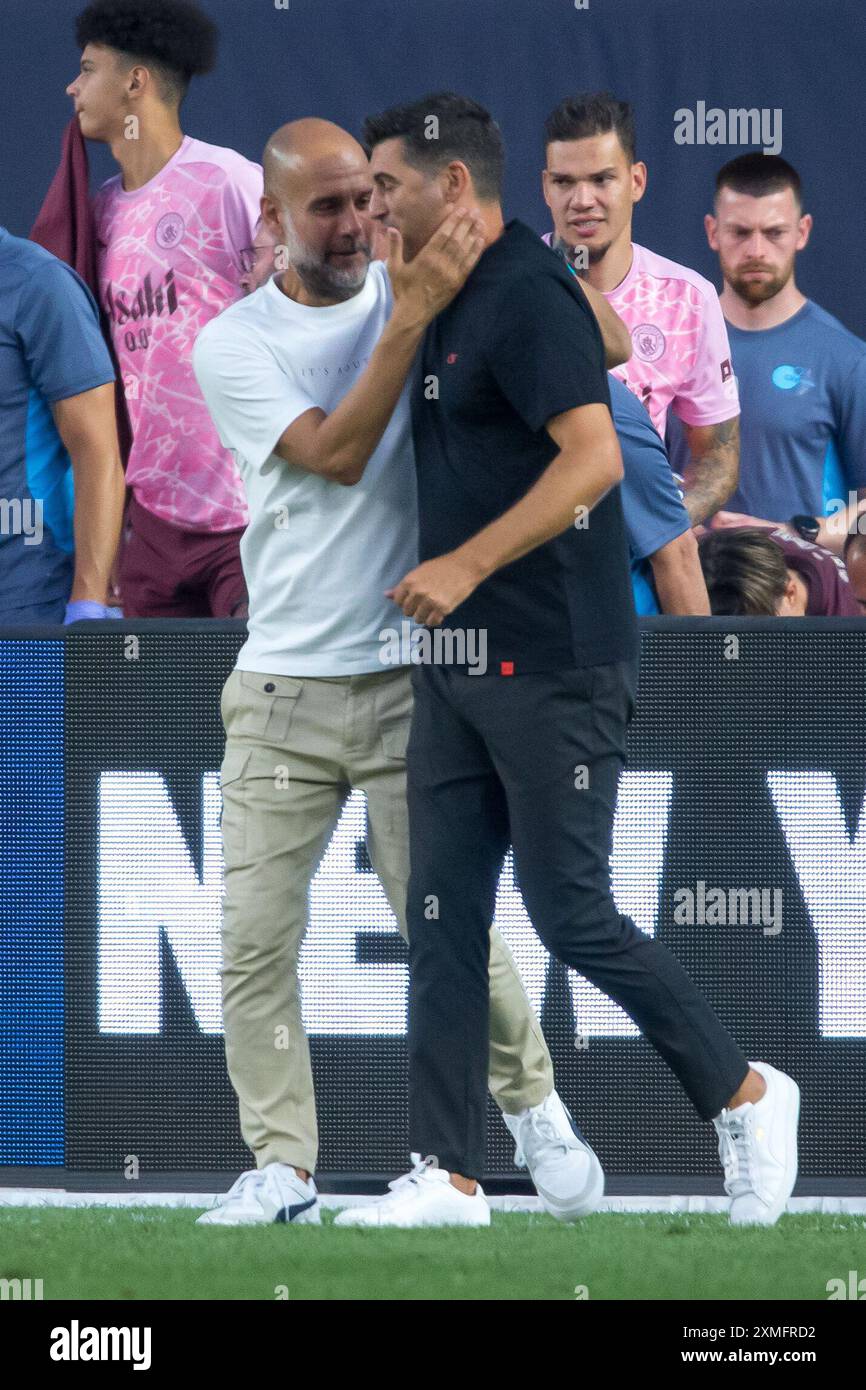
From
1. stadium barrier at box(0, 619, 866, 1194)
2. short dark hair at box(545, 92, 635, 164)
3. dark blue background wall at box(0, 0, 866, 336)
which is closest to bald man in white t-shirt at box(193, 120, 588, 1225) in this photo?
stadium barrier at box(0, 619, 866, 1194)

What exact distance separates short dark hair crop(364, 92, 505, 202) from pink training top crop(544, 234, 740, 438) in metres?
1.81

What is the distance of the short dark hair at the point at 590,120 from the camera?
5.36 metres

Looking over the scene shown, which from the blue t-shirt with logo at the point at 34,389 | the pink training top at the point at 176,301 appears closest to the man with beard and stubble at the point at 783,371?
the pink training top at the point at 176,301

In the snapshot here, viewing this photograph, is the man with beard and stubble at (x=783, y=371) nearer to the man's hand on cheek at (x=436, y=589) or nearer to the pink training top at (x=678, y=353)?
the pink training top at (x=678, y=353)

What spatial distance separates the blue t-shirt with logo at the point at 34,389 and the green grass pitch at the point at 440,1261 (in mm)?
1675

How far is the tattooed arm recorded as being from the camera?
207 inches

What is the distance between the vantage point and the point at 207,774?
13.4 ft

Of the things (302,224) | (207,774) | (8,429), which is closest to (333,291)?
(302,224)

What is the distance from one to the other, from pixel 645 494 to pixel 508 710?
4.16 ft

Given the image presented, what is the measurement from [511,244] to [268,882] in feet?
3.69
